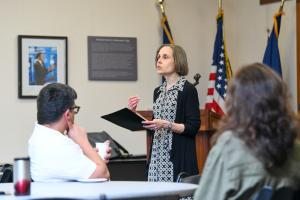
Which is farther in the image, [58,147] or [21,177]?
[58,147]

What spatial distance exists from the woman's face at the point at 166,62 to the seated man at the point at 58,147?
1021 mm

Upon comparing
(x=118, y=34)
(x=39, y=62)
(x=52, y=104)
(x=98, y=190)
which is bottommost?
(x=98, y=190)

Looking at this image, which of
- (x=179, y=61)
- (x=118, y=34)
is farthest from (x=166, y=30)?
(x=179, y=61)

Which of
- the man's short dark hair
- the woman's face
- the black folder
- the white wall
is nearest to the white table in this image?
the man's short dark hair

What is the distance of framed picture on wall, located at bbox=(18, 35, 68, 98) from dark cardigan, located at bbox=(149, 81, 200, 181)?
90.9 inches

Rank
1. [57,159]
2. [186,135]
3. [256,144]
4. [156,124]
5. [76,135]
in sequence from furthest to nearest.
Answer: [186,135] → [156,124] → [76,135] → [57,159] → [256,144]

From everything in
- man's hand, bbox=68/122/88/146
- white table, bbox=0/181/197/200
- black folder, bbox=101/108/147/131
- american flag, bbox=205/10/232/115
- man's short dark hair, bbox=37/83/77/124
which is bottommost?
white table, bbox=0/181/197/200

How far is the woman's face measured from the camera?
382cm

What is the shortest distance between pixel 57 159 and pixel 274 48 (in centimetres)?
360

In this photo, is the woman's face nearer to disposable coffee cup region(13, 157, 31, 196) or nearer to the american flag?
disposable coffee cup region(13, 157, 31, 196)

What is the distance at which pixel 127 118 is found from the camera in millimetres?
3674

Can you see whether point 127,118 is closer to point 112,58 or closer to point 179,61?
point 179,61

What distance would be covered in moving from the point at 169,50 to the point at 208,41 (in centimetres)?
258

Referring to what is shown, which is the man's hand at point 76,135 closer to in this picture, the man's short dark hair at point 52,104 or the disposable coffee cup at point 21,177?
the man's short dark hair at point 52,104
